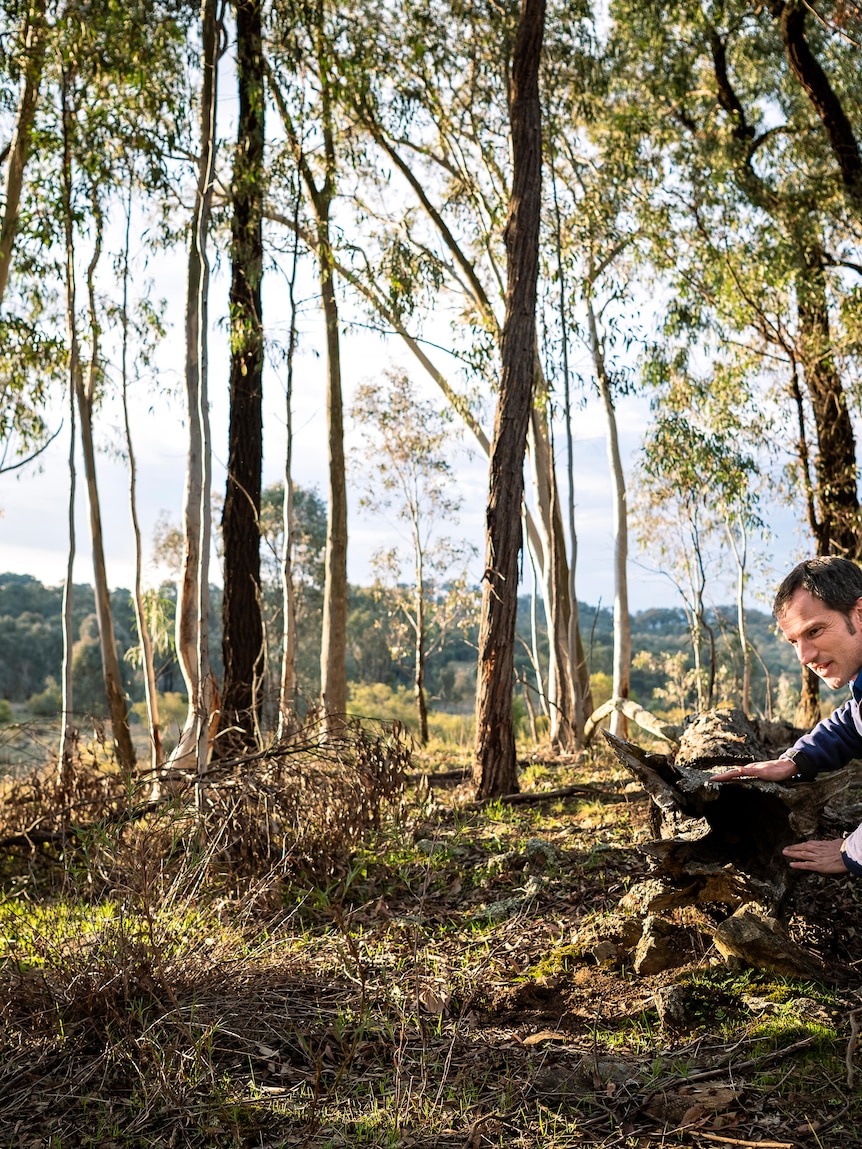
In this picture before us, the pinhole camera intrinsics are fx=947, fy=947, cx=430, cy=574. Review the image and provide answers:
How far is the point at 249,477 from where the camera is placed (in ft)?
30.8

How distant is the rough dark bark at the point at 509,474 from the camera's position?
6293 millimetres

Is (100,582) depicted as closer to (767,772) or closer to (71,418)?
(71,418)

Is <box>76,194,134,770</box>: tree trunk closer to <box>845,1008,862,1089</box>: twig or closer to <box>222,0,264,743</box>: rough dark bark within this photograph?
<box>222,0,264,743</box>: rough dark bark

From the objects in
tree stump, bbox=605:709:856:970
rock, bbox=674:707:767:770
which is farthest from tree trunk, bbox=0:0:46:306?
tree stump, bbox=605:709:856:970

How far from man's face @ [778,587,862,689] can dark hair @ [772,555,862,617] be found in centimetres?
2

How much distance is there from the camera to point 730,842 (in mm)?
3707

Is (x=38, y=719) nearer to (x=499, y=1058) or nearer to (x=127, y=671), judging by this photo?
(x=499, y=1058)

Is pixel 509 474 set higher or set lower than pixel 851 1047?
higher

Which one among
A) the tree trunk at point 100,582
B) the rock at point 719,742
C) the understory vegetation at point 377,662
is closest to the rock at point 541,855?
the rock at point 719,742

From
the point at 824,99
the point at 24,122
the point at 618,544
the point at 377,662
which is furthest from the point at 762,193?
the point at 377,662

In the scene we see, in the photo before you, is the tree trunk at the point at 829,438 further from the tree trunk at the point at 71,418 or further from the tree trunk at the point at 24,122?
the tree trunk at the point at 24,122

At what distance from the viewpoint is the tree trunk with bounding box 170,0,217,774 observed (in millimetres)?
5980

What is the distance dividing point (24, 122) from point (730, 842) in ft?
28.6

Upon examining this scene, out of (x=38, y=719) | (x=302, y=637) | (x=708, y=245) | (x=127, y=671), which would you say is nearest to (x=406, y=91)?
(x=708, y=245)
